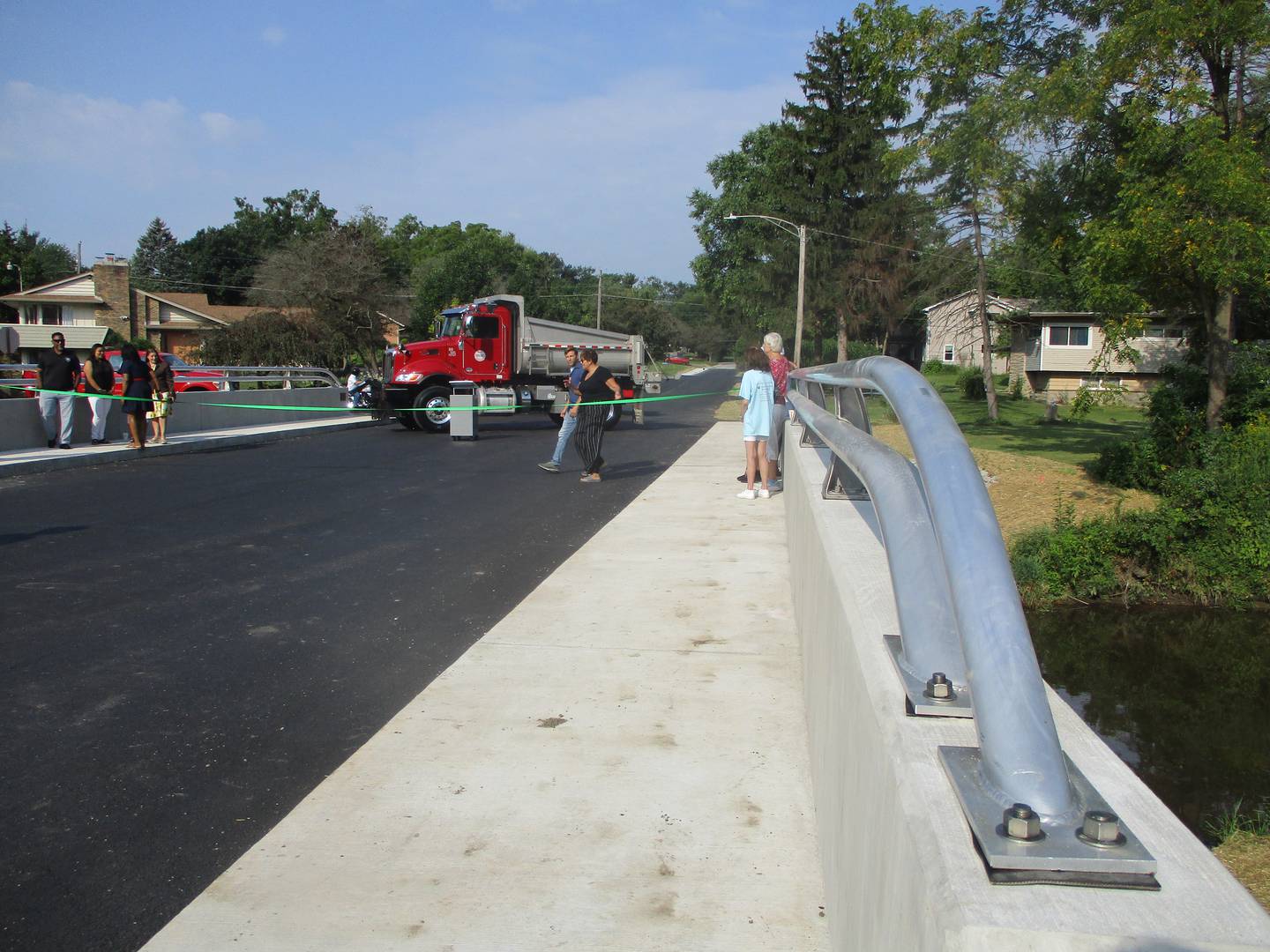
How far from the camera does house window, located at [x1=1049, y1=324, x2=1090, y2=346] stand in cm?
4359

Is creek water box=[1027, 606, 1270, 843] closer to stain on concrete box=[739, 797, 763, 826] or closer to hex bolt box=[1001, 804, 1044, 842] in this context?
stain on concrete box=[739, 797, 763, 826]

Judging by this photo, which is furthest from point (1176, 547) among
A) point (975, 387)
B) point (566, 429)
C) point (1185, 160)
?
point (975, 387)

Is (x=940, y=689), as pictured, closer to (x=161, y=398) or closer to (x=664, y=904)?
(x=664, y=904)

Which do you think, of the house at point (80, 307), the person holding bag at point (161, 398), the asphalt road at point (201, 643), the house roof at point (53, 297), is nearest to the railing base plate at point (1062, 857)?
the asphalt road at point (201, 643)

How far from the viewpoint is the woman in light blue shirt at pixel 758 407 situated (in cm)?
1108

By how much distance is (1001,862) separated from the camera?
147 centimetres

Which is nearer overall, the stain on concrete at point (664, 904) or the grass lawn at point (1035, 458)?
the stain on concrete at point (664, 904)

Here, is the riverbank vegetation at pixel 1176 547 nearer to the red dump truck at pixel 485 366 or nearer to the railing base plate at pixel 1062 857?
the railing base plate at pixel 1062 857

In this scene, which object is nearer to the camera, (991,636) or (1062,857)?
(1062,857)

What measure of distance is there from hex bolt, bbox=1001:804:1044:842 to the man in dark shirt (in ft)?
58.1

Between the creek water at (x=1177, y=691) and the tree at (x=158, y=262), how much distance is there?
88.8m

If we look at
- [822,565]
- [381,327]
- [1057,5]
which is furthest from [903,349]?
[822,565]

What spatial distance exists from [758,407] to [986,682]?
9552mm

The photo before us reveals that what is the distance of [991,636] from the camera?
5.38 ft
